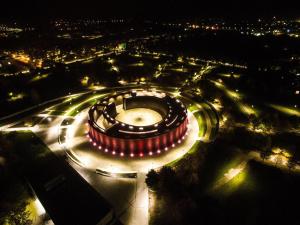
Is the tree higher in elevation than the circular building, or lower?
lower

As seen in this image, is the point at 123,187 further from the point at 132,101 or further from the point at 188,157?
the point at 132,101

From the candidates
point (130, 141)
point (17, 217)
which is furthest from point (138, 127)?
point (17, 217)

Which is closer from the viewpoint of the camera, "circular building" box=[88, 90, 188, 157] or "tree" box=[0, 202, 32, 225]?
"tree" box=[0, 202, 32, 225]

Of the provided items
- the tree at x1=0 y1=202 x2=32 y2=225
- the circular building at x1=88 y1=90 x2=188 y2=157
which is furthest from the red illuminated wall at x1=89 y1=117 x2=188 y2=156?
the tree at x1=0 y1=202 x2=32 y2=225

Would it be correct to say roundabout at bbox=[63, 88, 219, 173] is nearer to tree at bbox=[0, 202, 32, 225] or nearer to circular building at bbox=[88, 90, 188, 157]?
circular building at bbox=[88, 90, 188, 157]

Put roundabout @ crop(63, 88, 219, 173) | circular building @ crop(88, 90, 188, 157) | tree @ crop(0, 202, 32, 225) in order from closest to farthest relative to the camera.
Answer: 1. tree @ crop(0, 202, 32, 225)
2. roundabout @ crop(63, 88, 219, 173)
3. circular building @ crop(88, 90, 188, 157)

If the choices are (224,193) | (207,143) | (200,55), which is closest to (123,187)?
(224,193)

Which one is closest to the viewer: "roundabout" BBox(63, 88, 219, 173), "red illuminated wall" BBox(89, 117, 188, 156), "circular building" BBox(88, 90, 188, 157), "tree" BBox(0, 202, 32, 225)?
"tree" BBox(0, 202, 32, 225)

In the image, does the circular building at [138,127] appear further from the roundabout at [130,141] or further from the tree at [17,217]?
the tree at [17,217]

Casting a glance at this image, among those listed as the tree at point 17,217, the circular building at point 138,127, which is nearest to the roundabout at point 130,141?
the circular building at point 138,127
